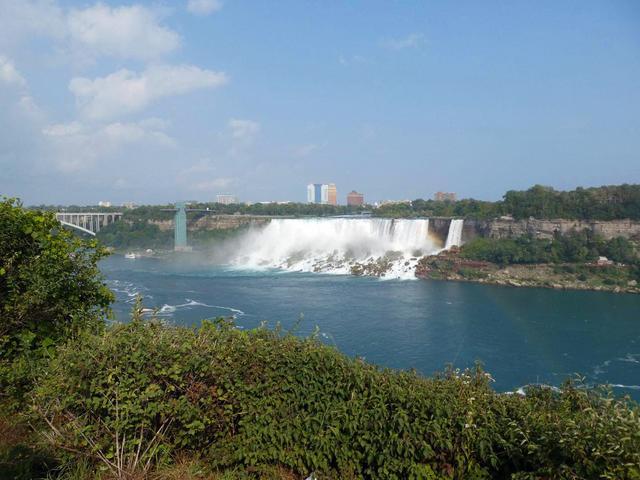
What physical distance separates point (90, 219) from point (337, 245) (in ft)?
51.7

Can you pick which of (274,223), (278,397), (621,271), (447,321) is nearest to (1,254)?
(278,397)

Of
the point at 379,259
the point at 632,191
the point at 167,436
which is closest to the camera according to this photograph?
the point at 167,436

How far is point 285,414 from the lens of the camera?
1659 mm

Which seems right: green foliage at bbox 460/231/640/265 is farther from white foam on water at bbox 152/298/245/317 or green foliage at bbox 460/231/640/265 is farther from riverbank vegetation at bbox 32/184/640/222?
white foam on water at bbox 152/298/245/317

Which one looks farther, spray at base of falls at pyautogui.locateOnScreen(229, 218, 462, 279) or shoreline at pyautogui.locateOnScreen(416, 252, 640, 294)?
spray at base of falls at pyautogui.locateOnScreen(229, 218, 462, 279)

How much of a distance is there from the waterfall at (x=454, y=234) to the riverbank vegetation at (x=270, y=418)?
18.6 metres

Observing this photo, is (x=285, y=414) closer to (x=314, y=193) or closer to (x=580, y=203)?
(x=580, y=203)

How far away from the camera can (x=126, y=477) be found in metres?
1.40

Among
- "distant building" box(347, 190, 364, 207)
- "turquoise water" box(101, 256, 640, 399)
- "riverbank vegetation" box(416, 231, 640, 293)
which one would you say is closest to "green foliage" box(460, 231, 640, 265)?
"riverbank vegetation" box(416, 231, 640, 293)

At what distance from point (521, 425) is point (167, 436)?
1141mm

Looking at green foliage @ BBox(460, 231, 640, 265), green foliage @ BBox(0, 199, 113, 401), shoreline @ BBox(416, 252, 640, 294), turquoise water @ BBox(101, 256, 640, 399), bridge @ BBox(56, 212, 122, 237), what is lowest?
turquoise water @ BBox(101, 256, 640, 399)

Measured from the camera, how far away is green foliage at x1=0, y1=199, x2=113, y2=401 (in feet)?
7.16

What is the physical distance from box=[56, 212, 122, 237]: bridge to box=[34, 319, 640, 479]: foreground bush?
88.5ft

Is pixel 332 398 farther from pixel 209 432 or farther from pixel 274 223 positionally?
pixel 274 223
